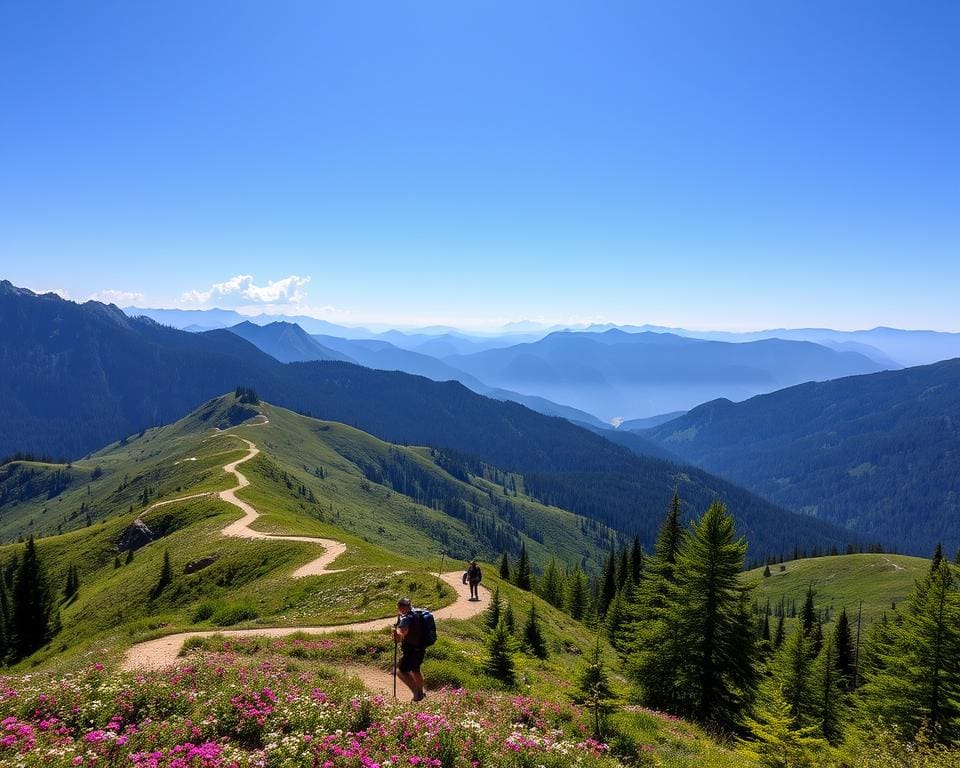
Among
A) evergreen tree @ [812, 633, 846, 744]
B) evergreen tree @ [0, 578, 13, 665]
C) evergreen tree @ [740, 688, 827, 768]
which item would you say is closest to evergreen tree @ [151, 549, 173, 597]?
evergreen tree @ [0, 578, 13, 665]

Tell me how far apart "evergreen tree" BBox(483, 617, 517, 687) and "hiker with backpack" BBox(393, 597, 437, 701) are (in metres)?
5.38

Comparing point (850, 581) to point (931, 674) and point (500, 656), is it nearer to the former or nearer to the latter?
point (931, 674)

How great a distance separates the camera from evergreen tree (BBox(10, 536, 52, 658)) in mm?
55000

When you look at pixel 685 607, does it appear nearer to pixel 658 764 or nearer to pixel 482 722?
pixel 658 764

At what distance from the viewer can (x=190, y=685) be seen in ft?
46.9

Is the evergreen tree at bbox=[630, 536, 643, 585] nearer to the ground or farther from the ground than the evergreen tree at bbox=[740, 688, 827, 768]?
nearer to the ground

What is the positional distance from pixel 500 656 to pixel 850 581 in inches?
7581

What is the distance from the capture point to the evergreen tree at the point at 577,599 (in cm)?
8006

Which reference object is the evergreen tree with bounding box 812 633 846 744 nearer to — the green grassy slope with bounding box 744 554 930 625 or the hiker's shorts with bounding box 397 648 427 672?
the hiker's shorts with bounding box 397 648 427 672

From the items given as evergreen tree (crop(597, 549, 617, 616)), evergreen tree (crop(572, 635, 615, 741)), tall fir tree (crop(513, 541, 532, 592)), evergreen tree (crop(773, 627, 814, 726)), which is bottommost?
evergreen tree (crop(597, 549, 617, 616))

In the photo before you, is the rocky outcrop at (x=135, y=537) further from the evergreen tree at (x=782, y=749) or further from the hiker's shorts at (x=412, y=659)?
the evergreen tree at (x=782, y=749)

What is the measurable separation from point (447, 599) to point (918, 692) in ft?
94.9

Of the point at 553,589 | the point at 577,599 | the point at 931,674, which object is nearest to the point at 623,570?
the point at 577,599

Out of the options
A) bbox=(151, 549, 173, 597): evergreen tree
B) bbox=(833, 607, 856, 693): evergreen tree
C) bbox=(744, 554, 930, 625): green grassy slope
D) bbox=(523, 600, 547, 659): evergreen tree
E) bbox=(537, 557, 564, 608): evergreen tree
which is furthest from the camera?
bbox=(744, 554, 930, 625): green grassy slope
